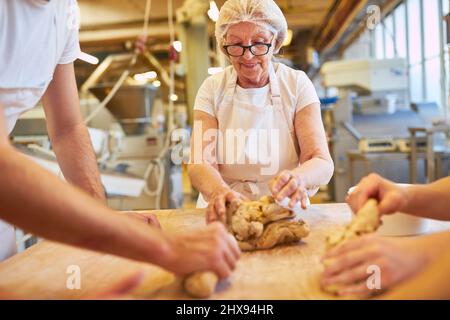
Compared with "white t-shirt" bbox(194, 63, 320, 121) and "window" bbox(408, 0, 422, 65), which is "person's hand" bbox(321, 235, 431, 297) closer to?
"white t-shirt" bbox(194, 63, 320, 121)

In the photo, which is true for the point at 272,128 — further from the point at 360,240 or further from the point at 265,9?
the point at 360,240

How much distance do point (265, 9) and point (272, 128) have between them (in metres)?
0.46

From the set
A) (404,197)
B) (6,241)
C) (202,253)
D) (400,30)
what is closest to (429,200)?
(404,197)

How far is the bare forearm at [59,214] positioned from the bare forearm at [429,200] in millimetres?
693

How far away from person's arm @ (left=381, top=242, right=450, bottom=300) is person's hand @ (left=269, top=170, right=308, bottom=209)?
51 centimetres

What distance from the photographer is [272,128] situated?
169 centimetres

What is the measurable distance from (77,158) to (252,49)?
74 cm

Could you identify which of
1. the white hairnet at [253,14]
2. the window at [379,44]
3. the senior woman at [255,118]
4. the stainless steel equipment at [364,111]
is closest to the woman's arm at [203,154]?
the senior woman at [255,118]

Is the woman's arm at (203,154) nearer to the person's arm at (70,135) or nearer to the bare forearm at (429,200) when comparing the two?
the person's arm at (70,135)

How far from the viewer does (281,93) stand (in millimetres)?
1683

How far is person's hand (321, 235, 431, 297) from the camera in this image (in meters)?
0.75

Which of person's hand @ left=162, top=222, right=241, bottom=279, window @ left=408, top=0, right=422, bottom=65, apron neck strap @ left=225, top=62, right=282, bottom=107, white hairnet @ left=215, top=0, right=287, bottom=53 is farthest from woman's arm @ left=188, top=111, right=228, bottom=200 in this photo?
window @ left=408, top=0, right=422, bottom=65

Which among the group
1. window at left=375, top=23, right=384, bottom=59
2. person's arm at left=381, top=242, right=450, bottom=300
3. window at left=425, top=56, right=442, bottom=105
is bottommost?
person's arm at left=381, top=242, right=450, bottom=300
